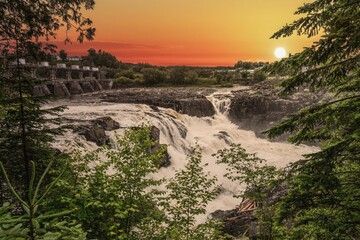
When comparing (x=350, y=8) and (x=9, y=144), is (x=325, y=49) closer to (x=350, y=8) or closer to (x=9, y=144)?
(x=350, y=8)

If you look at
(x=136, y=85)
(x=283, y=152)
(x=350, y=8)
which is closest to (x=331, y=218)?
(x=350, y=8)

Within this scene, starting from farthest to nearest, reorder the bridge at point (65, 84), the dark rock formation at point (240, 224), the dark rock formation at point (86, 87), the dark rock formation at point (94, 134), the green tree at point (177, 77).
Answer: the green tree at point (177, 77)
the dark rock formation at point (86, 87)
the bridge at point (65, 84)
the dark rock formation at point (94, 134)
the dark rock formation at point (240, 224)

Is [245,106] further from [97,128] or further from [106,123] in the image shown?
[97,128]

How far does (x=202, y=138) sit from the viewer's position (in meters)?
29.0

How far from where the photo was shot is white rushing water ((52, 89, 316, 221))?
21.3 metres

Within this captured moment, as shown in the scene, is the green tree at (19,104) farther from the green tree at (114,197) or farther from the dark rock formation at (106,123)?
the dark rock formation at (106,123)

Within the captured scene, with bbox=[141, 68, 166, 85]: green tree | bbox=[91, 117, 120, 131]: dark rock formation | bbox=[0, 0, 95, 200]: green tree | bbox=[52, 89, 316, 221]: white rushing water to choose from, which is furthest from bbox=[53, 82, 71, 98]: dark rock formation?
bbox=[0, 0, 95, 200]: green tree

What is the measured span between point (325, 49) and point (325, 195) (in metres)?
2.44

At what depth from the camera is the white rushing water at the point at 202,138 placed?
2133 centimetres

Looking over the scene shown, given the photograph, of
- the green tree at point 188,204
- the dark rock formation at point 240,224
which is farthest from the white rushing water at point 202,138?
the green tree at point 188,204

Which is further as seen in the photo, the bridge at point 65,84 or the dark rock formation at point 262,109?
the bridge at point 65,84

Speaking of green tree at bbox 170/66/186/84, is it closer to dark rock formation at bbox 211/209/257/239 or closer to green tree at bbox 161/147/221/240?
dark rock formation at bbox 211/209/257/239

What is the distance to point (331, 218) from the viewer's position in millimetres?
5227

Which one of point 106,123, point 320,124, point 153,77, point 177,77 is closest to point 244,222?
point 320,124
